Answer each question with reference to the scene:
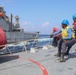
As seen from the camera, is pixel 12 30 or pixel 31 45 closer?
pixel 31 45

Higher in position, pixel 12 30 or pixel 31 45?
pixel 12 30

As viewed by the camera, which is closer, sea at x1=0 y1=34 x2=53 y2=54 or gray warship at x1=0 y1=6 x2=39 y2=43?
sea at x1=0 y1=34 x2=53 y2=54

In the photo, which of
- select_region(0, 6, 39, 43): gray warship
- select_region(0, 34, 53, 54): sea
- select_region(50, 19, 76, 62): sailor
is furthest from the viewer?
select_region(0, 6, 39, 43): gray warship

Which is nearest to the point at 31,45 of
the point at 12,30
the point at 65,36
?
the point at 65,36

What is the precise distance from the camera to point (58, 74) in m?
6.74

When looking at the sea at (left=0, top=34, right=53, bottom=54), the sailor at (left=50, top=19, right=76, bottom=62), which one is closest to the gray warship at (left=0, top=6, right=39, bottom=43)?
the sea at (left=0, top=34, right=53, bottom=54)

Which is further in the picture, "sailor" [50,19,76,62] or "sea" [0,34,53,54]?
"sea" [0,34,53,54]

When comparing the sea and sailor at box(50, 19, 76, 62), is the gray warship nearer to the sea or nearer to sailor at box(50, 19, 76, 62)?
the sea

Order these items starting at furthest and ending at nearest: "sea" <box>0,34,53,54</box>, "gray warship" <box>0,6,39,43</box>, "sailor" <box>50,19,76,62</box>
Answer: "gray warship" <box>0,6,39,43</box>
"sea" <box>0,34,53,54</box>
"sailor" <box>50,19,76,62</box>

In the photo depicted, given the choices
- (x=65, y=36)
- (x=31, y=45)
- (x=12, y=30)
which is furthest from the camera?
(x=12, y=30)

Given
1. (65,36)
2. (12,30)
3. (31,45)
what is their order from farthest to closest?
(12,30) < (31,45) < (65,36)

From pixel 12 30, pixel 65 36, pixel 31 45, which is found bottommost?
pixel 31 45

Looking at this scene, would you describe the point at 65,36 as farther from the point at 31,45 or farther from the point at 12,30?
the point at 12,30

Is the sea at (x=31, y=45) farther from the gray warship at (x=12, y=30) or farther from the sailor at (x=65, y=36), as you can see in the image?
the gray warship at (x=12, y=30)
